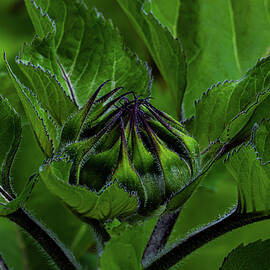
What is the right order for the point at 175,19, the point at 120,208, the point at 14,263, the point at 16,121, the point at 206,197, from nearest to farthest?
the point at 120,208 → the point at 16,121 → the point at 175,19 → the point at 14,263 → the point at 206,197

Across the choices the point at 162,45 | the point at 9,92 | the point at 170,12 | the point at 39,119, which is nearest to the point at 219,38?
the point at 170,12

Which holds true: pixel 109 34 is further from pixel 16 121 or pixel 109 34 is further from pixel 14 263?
pixel 14 263

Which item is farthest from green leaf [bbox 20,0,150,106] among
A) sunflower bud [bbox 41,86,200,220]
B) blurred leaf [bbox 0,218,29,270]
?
blurred leaf [bbox 0,218,29,270]

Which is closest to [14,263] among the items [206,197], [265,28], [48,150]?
[206,197]

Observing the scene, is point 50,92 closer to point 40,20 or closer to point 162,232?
point 40,20

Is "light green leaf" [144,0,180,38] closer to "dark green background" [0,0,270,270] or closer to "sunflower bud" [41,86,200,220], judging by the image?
"dark green background" [0,0,270,270]
